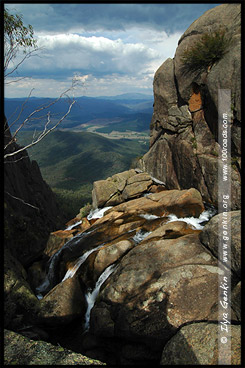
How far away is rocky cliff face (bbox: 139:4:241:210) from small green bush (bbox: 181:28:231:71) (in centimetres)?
41

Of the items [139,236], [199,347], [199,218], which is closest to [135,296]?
[199,347]

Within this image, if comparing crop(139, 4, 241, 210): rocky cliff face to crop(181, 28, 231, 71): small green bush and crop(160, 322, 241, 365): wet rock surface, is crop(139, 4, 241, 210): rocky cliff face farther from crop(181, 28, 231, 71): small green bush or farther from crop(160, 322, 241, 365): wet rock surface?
crop(160, 322, 241, 365): wet rock surface

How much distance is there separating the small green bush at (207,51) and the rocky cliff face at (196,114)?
1.34ft

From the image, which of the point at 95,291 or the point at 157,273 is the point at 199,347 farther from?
the point at 95,291

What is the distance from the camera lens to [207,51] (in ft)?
57.5

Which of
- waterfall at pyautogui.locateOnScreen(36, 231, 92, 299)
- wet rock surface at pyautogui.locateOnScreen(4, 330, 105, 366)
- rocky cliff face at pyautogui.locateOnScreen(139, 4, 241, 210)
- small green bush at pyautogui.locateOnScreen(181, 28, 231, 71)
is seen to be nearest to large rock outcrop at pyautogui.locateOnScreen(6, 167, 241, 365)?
waterfall at pyautogui.locateOnScreen(36, 231, 92, 299)

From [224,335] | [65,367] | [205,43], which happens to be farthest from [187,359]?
[205,43]

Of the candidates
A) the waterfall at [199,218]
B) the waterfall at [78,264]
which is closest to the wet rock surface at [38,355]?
the waterfall at [78,264]

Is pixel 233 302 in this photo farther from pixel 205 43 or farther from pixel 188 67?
pixel 188 67

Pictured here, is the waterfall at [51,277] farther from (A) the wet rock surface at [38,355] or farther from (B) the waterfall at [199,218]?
(A) the wet rock surface at [38,355]

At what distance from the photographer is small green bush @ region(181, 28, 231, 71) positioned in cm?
1664

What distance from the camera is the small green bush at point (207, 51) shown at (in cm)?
1664

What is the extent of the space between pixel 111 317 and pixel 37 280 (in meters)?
12.3

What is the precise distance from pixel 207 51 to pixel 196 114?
564 centimetres
